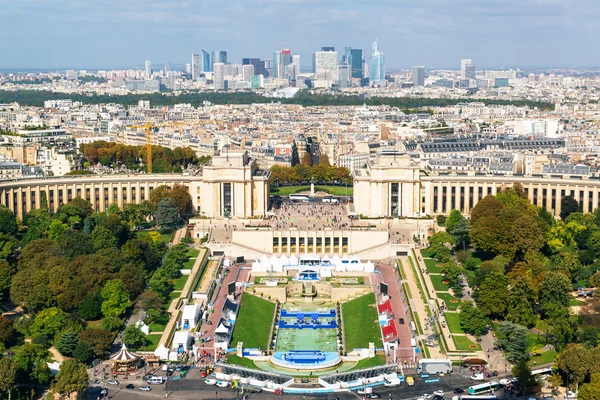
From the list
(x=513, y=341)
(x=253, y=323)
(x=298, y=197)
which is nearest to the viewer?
(x=513, y=341)

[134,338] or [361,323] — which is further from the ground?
[134,338]

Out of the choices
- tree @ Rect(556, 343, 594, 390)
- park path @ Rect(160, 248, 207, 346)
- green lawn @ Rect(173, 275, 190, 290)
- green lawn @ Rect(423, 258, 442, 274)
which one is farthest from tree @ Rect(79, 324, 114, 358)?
green lawn @ Rect(423, 258, 442, 274)

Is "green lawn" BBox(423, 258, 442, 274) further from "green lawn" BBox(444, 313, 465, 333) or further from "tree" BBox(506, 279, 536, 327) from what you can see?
"tree" BBox(506, 279, 536, 327)

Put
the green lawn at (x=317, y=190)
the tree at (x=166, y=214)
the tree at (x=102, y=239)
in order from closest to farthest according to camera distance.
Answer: the tree at (x=102, y=239)
the tree at (x=166, y=214)
the green lawn at (x=317, y=190)

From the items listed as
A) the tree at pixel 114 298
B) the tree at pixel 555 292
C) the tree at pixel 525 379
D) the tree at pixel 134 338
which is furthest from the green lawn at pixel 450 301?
the tree at pixel 114 298

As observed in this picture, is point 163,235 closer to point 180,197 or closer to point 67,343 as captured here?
point 180,197

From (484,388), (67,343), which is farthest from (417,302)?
(67,343)

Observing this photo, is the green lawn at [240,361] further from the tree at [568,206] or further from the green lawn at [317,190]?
the green lawn at [317,190]
